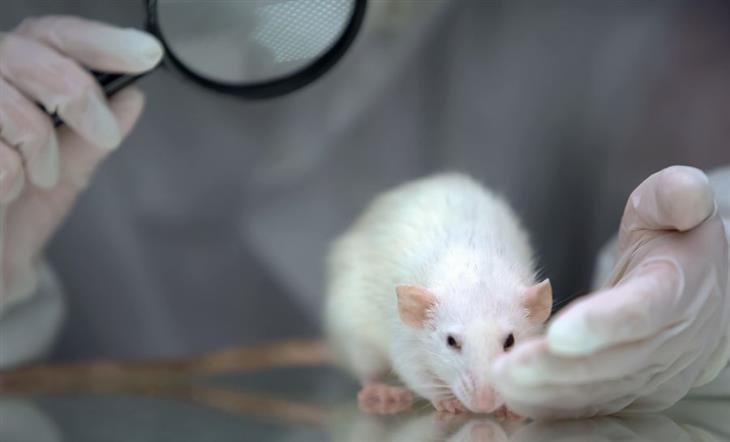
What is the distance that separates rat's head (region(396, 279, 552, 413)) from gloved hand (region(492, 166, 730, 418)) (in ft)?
0.35

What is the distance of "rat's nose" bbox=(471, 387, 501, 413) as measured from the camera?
1197 mm

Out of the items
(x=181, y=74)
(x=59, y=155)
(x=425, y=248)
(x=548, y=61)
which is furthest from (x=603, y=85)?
(x=59, y=155)

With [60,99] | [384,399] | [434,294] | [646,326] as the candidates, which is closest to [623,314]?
[646,326]

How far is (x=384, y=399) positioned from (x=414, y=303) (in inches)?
9.8

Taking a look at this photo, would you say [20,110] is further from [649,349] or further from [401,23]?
[649,349]

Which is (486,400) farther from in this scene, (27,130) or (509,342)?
(27,130)

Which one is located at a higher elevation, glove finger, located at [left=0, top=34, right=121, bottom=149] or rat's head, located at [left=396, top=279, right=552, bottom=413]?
glove finger, located at [left=0, top=34, right=121, bottom=149]

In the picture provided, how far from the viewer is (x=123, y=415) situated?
1596 mm

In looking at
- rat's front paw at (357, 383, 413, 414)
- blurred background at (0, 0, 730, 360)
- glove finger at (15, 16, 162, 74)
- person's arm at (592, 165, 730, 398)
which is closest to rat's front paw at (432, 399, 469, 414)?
rat's front paw at (357, 383, 413, 414)

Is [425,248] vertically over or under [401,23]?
under

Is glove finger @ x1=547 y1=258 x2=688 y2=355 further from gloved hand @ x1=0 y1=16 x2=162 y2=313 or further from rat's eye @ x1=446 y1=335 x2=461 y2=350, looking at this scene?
gloved hand @ x1=0 y1=16 x2=162 y2=313

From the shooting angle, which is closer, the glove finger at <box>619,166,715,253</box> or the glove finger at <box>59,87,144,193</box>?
the glove finger at <box>619,166,715,253</box>

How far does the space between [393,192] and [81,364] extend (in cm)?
92

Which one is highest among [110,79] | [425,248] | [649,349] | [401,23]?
[401,23]
